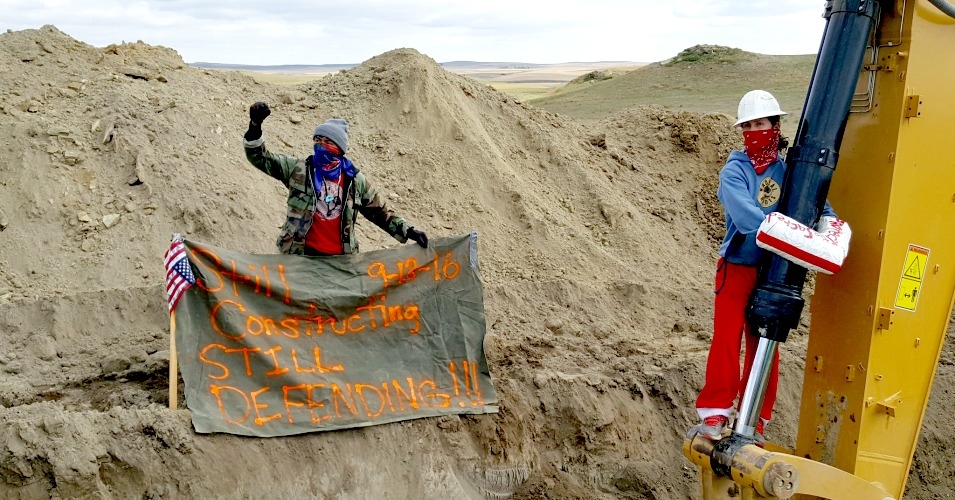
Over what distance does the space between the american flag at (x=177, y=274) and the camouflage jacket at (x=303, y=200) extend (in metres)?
0.69

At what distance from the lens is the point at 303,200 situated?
6207 millimetres

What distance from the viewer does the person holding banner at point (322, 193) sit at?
6.15 m

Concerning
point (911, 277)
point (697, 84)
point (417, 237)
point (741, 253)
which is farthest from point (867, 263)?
point (697, 84)

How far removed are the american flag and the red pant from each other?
10.4 feet

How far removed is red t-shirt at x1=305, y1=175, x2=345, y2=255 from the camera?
20.4 ft

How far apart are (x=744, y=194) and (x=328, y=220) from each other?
2.89 meters

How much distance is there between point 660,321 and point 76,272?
5100mm

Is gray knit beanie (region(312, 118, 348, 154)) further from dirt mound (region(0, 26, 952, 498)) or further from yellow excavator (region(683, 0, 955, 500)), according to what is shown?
yellow excavator (region(683, 0, 955, 500))

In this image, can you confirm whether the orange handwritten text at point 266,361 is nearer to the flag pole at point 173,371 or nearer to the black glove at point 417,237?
the flag pole at point 173,371

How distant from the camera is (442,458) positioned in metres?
6.41

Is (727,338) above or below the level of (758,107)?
below

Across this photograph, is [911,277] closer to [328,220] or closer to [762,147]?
[762,147]

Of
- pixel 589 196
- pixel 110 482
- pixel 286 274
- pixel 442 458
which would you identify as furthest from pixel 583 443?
pixel 589 196

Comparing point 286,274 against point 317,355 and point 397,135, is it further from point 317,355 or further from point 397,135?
point 397,135
